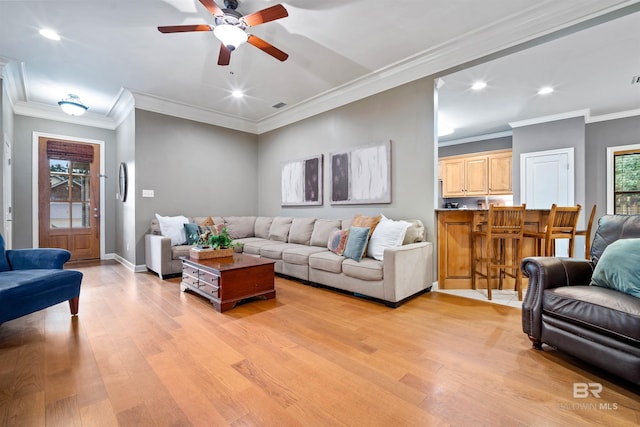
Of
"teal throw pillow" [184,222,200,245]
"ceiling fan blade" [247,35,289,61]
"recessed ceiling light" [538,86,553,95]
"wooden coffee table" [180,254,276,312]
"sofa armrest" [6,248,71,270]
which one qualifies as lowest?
"wooden coffee table" [180,254,276,312]

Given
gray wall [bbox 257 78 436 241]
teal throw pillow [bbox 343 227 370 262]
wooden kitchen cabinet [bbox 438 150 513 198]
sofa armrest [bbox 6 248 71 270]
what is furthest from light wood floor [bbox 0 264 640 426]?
wooden kitchen cabinet [bbox 438 150 513 198]

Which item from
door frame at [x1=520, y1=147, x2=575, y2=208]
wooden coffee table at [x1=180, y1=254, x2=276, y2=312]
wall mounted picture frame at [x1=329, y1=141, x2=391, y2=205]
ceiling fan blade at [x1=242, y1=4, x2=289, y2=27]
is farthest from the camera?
door frame at [x1=520, y1=147, x2=575, y2=208]

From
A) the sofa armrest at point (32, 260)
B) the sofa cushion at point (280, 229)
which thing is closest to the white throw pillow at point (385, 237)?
the sofa cushion at point (280, 229)

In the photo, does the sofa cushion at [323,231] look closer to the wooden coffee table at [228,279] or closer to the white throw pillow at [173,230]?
the wooden coffee table at [228,279]

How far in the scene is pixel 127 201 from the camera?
196 inches

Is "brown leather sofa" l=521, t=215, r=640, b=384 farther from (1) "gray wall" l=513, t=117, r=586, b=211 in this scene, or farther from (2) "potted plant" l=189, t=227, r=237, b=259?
(1) "gray wall" l=513, t=117, r=586, b=211

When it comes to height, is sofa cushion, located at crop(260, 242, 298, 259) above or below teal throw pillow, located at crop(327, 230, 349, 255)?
below

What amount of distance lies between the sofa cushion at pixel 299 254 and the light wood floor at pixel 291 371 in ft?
3.37

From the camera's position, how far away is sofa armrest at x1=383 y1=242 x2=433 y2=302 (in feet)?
9.45

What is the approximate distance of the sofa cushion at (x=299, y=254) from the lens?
3.83 metres

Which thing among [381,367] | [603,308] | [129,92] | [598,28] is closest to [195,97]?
[129,92]

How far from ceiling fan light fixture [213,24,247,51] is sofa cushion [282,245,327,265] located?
2.55 m

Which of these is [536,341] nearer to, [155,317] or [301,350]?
[301,350]

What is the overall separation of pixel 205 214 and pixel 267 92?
101 inches
